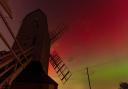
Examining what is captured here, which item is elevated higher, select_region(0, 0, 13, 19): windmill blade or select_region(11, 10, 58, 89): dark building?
select_region(0, 0, 13, 19): windmill blade

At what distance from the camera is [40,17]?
22.8m

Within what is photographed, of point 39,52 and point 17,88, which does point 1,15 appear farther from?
point 39,52

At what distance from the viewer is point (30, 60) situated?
1374 centimetres

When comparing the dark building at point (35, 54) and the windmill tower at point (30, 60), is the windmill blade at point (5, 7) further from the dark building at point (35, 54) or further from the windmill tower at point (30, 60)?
the dark building at point (35, 54)

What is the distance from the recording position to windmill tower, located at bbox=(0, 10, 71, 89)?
383 inches

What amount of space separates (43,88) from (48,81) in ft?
1.80

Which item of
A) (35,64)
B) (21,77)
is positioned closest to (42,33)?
(35,64)

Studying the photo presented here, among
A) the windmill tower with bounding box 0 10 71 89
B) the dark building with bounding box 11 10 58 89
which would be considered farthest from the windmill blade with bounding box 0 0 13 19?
the dark building with bounding box 11 10 58 89

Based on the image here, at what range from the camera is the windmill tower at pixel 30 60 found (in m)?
9.73

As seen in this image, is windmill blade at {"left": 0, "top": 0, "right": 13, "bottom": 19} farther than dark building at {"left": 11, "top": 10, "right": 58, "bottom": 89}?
No

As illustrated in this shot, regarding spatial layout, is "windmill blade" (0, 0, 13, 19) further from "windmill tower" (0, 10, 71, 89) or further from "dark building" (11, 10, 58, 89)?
"dark building" (11, 10, 58, 89)

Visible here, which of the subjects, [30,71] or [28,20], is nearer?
[30,71]

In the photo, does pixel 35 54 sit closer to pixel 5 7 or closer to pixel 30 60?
pixel 30 60

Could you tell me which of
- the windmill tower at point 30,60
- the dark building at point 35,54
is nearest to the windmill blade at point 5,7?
the windmill tower at point 30,60
